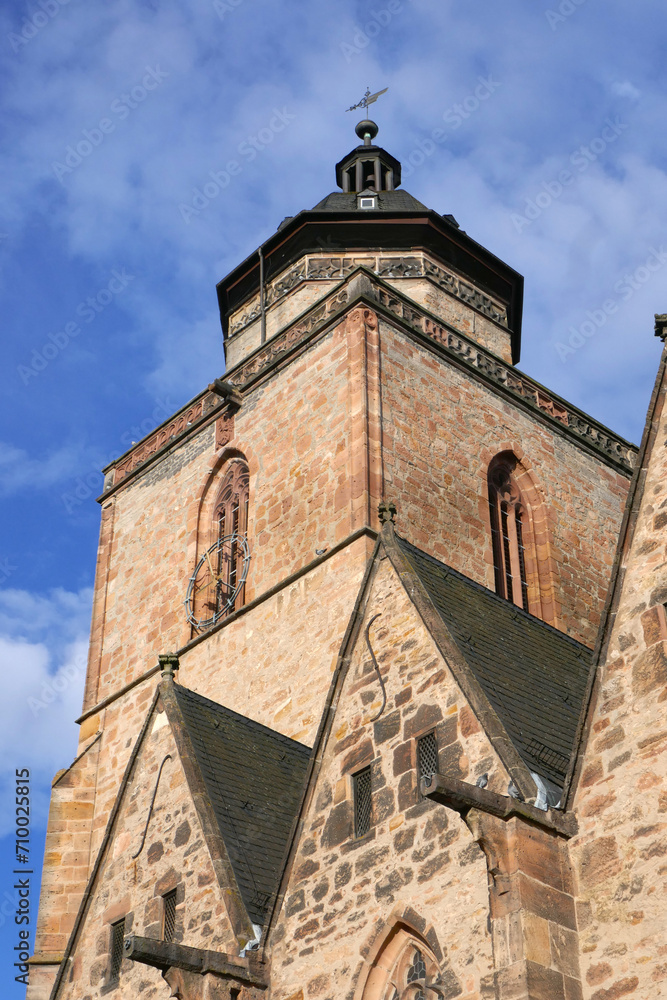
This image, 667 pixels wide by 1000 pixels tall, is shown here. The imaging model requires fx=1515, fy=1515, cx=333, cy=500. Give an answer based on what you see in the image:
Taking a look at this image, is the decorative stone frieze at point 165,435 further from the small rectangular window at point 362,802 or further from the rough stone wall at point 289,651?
the small rectangular window at point 362,802

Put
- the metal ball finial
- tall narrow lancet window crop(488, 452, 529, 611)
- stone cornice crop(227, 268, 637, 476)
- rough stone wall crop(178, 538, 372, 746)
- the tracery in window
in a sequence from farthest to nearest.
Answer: the metal ball finial, stone cornice crop(227, 268, 637, 476), tall narrow lancet window crop(488, 452, 529, 611), rough stone wall crop(178, 538, 372, 746), the tracery in window

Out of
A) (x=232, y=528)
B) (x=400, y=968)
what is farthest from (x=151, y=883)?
(x=232, y=528)

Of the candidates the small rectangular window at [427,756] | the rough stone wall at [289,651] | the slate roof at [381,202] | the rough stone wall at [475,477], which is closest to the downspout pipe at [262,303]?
the slate roof at [381,202]

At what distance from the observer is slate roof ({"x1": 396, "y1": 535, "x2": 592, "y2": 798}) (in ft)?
36.7

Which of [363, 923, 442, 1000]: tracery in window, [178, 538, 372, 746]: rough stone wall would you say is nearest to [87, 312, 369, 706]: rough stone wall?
[178, 538, 372, 746]: rough stone wall

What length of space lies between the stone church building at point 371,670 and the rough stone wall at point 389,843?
1.0 inches

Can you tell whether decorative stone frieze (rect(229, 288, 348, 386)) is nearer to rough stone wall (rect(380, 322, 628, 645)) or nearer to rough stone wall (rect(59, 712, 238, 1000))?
rough stone wall (rect(380, 322, 628, 645))

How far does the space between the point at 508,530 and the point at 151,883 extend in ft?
30.9

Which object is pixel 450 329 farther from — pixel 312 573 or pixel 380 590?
pixel 380 590

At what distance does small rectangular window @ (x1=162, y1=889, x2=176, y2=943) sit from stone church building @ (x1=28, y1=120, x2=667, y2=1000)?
22 millimetres

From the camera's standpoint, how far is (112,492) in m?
24.0

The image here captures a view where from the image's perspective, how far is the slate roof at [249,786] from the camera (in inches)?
491

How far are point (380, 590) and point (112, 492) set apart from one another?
12.0 metres

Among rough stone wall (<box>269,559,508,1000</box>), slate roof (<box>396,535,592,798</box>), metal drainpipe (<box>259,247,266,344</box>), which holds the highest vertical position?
metal drainpipe (<box>259,247,266,344</box>)
